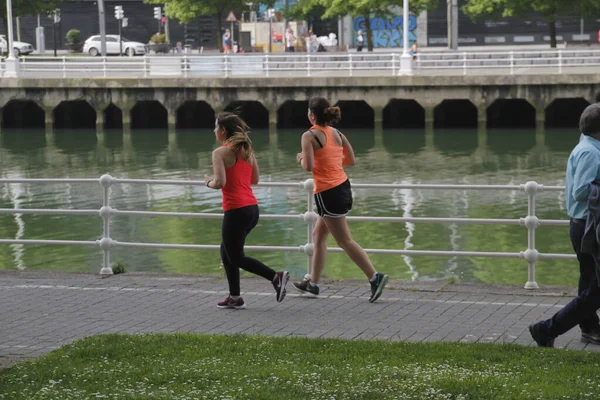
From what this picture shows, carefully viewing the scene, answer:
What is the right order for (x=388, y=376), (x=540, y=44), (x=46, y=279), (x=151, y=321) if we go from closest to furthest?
(x=388, y=376), (x=151, y=321), (x=46, y=279), (x=540, y=44)

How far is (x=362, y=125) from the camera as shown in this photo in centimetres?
4459

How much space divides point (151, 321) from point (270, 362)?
1.97 metres

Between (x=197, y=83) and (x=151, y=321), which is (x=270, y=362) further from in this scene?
(x=197, y=83)

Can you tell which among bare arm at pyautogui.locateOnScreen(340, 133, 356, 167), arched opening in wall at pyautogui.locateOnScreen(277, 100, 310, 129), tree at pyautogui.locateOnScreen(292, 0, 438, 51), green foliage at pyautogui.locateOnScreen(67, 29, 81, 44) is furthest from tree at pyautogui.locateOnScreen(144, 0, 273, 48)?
bare arm at pyautogui.locateOnScreen(340, 133, 356, 167)

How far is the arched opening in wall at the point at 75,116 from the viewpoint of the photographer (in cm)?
A: 4684

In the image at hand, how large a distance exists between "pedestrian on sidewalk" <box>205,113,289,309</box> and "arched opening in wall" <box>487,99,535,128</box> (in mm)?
34459

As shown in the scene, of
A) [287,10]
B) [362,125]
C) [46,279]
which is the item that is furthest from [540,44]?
[46,279]

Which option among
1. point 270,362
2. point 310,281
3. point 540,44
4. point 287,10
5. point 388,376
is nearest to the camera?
point 388,376

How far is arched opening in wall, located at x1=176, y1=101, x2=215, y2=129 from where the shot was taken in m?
45.3

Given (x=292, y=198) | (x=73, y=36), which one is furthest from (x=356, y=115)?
(x=73, y=36)

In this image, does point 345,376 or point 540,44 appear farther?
point 540,44

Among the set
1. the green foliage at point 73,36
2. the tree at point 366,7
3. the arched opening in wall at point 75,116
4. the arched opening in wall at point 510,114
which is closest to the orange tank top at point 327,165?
the arched opening in wall at point 510,114

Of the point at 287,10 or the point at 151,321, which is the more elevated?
the point at 287,10

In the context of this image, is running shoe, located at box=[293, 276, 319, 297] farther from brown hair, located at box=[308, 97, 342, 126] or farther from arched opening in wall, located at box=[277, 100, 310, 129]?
arched opening in wall, located at box=[277, 100, 310, 129]
